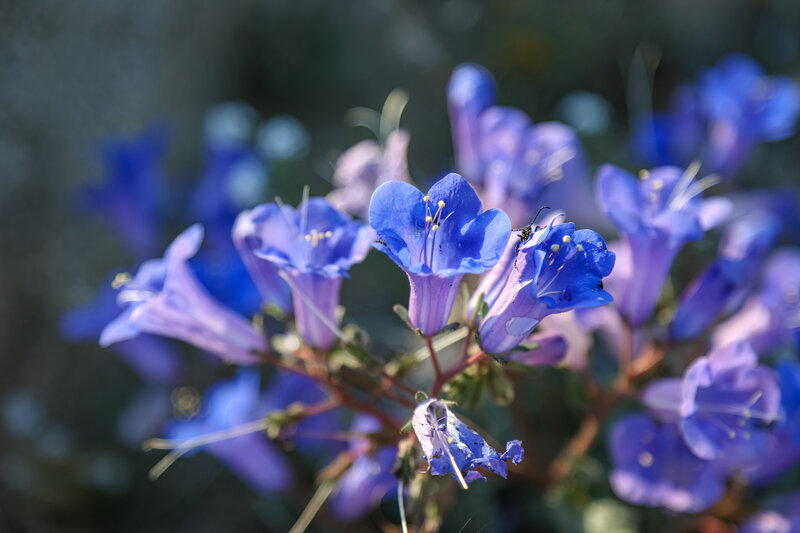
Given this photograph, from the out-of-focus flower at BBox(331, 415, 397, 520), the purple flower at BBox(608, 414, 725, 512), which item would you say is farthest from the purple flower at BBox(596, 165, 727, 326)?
the out-of-focus flower at BBox(331, 415, 397, 520)

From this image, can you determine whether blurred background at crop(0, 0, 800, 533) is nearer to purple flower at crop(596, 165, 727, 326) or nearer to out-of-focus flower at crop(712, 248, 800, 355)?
out-of-focus flower at crop(712, 248, 800, 355)

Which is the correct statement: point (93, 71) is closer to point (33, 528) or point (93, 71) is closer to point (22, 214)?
point (22, 214)

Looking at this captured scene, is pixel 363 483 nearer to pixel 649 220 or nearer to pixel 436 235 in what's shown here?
pixel 436 235

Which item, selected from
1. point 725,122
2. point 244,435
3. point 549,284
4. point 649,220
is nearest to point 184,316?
point 244,435

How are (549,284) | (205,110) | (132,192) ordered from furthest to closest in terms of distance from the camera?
(205,110) < (132,192) < (549,284)

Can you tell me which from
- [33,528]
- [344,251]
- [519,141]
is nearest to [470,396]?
[344,251]

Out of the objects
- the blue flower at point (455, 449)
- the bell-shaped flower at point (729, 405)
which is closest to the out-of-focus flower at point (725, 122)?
the bell-shaped flower at point (729, 405)

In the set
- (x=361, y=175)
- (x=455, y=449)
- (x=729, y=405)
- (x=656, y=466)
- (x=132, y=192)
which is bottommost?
(x=656, y=466)
